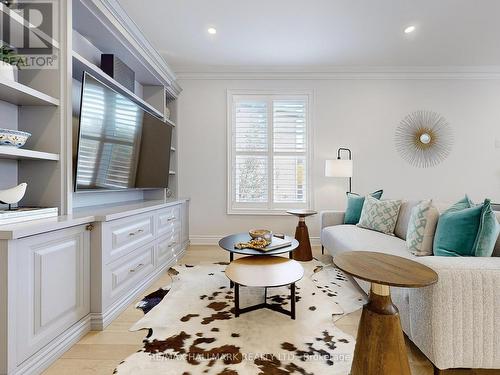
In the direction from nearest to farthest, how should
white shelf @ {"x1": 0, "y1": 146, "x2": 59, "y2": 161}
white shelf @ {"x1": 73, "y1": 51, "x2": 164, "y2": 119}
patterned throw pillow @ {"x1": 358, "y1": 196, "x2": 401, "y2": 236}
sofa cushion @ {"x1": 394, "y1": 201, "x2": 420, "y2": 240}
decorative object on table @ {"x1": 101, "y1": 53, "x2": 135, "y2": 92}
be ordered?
1. white shelf @ {"x1": 0, "y1": 146, "x2": 59, "y2": 161}
2. white shelf @ {"x1": 73, "y1": 51, "x2": 164, "y2": 119}
3. decorative object on table @ {"x1": 101, "y1": 53, "x2": 135, "y2": 92}
4. sofa cushion @ {"x1": 394, "y1": 201, "x2": 420, "y2": 240}
5. patterned throw pillow @ {"x1": 358, "y1": 196, "x2": 401, "y2": 236}

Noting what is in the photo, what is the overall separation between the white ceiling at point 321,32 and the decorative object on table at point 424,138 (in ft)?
2.63

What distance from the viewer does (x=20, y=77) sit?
1710mm

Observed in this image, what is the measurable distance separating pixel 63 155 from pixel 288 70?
3.27m

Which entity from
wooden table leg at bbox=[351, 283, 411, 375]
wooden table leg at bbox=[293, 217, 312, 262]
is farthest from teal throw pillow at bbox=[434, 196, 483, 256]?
wooden table leg at bbox=[293, 217, 312, 262]

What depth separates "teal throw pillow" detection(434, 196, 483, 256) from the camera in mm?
1546

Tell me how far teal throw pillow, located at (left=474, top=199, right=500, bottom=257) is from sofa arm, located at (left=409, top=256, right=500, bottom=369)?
12.3 inches

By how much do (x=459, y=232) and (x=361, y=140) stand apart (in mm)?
2606

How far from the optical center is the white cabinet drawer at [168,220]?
9.06ft

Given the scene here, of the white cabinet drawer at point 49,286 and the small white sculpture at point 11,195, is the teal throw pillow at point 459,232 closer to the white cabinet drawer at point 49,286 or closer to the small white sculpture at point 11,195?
the white cabinet drawer at point 49,286

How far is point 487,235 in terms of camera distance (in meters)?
1.49

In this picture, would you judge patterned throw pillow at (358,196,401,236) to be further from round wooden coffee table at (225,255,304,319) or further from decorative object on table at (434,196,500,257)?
round wooden coffee table at (225,255,304,319)

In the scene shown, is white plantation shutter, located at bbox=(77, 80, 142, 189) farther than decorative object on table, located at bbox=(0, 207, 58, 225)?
Yes

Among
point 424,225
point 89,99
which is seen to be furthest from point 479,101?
point 89,99

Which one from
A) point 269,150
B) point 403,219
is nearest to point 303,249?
point 403,219
